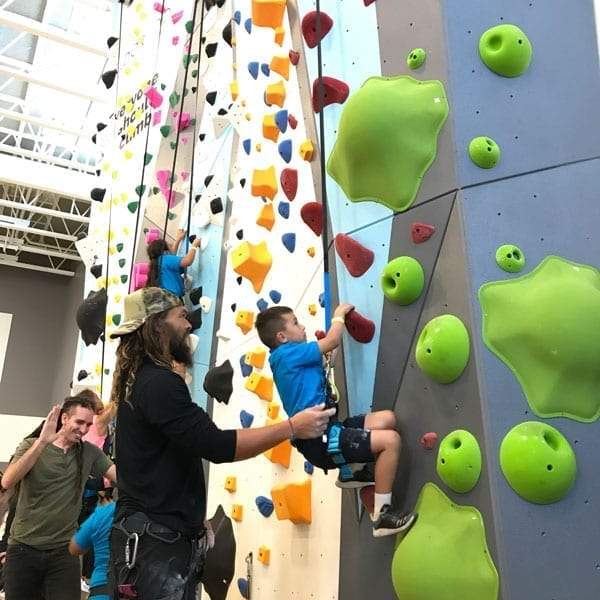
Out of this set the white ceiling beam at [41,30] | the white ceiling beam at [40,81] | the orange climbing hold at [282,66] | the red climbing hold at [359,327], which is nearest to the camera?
the red climbing hold at [359,327]

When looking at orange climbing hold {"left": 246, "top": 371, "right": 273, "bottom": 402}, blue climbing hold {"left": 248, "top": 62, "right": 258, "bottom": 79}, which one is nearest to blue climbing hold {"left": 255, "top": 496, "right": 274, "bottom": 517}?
orange climbing hold {"left": 246, "top": 371, "right": 273, "bottom": 402}

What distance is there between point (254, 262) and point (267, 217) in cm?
23

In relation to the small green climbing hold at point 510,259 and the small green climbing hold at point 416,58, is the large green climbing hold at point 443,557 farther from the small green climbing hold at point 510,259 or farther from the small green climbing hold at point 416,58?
the small green climbing hold at point 416,58

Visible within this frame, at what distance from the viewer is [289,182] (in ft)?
10.0

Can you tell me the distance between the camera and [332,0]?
2760mm

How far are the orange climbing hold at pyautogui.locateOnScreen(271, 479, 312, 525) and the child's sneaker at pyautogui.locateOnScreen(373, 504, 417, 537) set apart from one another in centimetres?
67

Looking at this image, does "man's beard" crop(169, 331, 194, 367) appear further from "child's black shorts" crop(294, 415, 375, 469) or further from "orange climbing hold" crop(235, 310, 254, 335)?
"orange climbing hold" crop(235, 310, 254, 335)

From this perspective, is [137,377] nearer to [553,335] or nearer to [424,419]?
[424,419]

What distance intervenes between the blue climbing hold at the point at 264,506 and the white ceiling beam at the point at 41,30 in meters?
5.96

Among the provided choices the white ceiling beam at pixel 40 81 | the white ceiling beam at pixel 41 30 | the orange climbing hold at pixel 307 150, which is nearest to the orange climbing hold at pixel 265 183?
the orange climbing hold at pixel 307 150

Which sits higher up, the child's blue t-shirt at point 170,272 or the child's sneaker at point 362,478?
the child's blue t-shirt at point 170,272

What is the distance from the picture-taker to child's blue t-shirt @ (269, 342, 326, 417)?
2.14m

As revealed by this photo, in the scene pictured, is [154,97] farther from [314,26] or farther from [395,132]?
[395,132]

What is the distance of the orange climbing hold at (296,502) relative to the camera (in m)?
2.64
